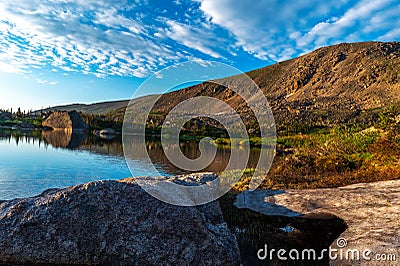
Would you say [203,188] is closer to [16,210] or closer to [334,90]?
[16,210]

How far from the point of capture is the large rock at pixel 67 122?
109625 mm

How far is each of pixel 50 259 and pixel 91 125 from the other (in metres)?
121

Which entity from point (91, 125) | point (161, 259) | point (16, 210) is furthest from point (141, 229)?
point (91, 125)

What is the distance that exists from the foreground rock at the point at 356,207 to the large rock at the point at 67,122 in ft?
347

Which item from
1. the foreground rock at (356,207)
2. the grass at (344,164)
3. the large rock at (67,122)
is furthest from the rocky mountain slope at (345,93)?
the foreground rock at (356,207)

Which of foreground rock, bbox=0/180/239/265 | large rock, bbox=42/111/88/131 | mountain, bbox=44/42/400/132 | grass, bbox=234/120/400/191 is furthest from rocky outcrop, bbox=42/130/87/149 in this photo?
foreground rock, bbox=0/180/239/265

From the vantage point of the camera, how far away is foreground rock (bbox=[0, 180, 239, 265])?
6.43 m

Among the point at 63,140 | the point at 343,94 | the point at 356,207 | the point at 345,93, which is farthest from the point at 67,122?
the point at 345,93

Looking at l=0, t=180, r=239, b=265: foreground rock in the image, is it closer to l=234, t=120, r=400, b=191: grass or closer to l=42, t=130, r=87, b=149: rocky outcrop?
l=234, t=120, r=400, b=191: grass

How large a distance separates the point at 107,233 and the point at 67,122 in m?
114

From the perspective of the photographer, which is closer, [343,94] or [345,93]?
[345,93]

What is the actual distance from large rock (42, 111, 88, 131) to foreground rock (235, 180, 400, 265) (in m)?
106

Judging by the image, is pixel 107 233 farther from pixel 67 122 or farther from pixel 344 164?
pixel 67 122

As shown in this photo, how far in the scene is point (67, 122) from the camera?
111000 millimetres
